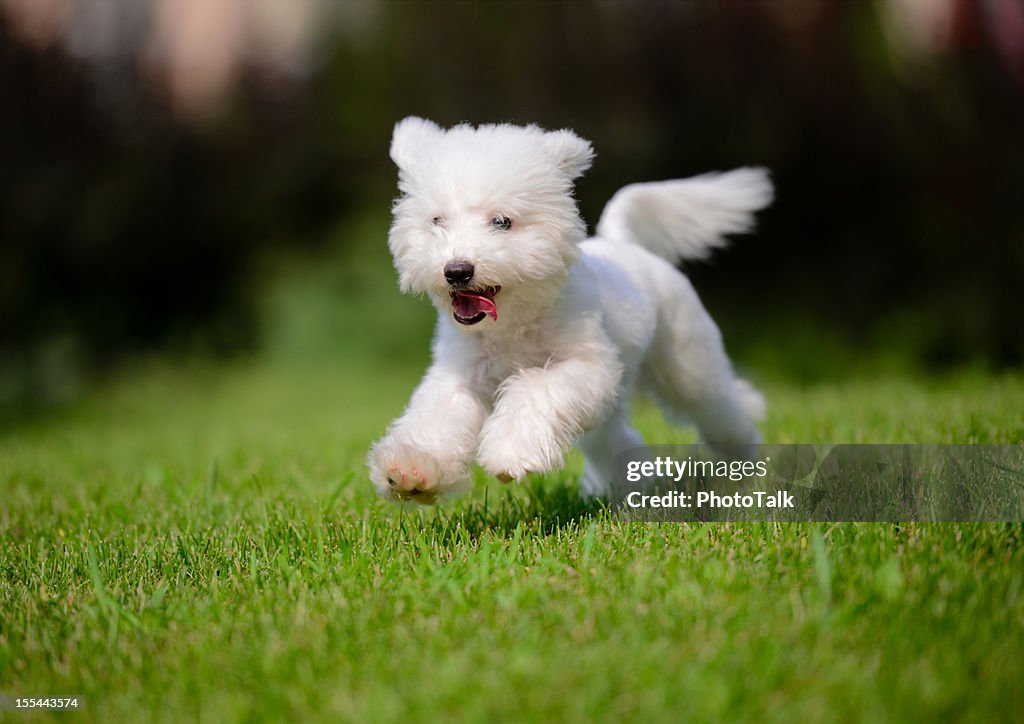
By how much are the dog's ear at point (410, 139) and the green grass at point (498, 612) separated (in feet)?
4.33

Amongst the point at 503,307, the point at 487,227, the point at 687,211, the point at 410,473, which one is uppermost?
the point at 687,211

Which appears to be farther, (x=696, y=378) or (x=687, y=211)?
(x=687, y=211)

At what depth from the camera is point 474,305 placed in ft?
9.89

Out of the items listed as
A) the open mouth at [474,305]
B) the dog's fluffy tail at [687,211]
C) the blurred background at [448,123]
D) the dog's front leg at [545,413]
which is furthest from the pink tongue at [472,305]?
the blurred background at [448,123]

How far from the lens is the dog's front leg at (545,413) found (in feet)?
9.19

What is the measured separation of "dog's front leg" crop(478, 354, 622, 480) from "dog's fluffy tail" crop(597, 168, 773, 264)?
141 cm

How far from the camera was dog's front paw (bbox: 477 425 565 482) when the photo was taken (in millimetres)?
2770

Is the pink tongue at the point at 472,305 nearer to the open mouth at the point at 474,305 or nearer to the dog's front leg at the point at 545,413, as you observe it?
the open mouth at the point at 474,305

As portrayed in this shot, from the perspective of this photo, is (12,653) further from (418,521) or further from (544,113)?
(544,113)

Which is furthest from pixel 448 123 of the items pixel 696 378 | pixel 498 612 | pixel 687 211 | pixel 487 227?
pixel 498 612

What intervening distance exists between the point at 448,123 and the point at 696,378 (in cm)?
745

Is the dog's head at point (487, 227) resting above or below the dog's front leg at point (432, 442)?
above

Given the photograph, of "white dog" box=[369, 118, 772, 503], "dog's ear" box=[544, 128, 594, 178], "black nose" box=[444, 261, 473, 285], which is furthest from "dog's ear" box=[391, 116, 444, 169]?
"black nose" box=[444, 261, 473, 285]

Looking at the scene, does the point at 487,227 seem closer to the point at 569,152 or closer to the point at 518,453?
the point at 569,152
